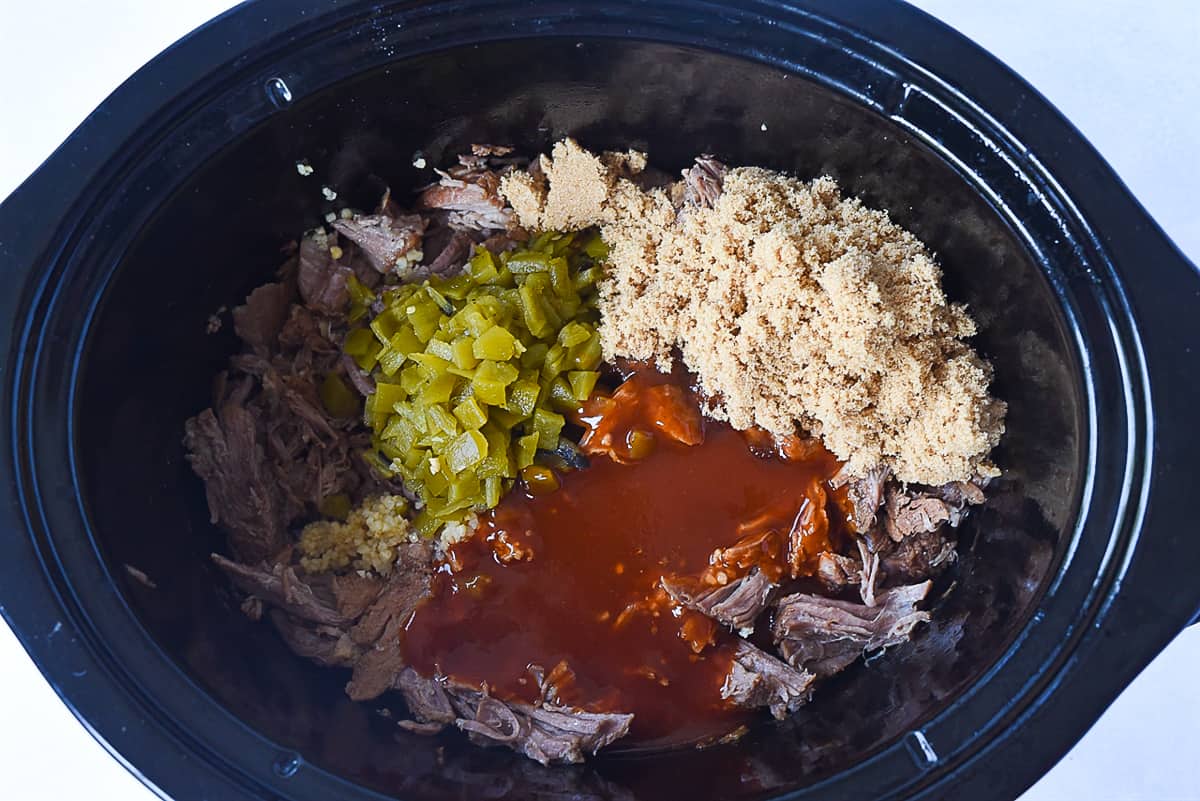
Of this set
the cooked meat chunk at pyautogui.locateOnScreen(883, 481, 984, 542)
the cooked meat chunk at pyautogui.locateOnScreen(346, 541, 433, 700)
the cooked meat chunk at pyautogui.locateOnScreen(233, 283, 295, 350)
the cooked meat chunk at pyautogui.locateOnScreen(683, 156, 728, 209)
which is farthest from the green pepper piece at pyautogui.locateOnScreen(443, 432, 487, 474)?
the cooked meat chunk at pyautogui.locateOnScreen(883, 481, 984, 542)

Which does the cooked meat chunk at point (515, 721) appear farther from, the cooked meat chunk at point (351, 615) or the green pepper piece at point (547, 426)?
the green pepper piece at point (547, 426)

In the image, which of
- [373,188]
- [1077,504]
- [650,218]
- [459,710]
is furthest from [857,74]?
[459,710]

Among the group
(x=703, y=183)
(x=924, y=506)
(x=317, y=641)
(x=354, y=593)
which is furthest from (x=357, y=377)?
(x=924, y=506)

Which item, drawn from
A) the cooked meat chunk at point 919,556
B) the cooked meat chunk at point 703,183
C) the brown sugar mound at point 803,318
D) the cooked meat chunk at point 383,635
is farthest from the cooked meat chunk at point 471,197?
the cooked meat chunk at point 919,556

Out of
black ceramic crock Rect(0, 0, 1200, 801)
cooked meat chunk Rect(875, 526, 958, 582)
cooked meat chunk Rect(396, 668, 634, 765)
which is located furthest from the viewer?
cooked meat chunk Rect(875, 526, 958, 582)

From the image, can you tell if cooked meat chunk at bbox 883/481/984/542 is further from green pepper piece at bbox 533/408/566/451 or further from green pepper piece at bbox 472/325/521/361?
green pepper piece at bbox 472/325/521/361

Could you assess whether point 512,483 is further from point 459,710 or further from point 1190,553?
point 1190,553
